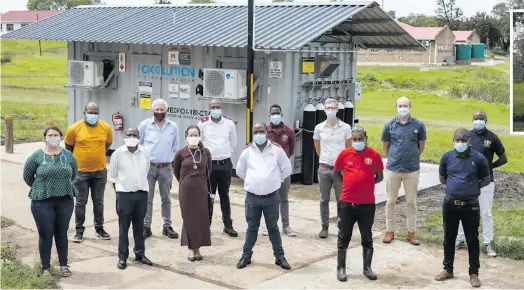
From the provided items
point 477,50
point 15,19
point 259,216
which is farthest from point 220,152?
point 15,19

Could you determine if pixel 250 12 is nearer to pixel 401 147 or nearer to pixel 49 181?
pixel 401 147

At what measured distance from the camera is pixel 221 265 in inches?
344

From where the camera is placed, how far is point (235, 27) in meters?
14.0

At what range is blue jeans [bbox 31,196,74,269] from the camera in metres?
7.92

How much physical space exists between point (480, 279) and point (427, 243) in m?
1.56

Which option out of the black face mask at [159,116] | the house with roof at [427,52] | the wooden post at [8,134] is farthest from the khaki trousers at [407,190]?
the house with roof at [427,52]

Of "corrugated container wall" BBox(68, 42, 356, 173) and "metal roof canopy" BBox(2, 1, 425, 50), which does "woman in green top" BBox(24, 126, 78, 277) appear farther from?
"corrugated container wall" BBox(68, 42, 356, 173)

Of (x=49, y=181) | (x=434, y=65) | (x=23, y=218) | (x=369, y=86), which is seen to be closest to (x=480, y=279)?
(x=49, y=181)

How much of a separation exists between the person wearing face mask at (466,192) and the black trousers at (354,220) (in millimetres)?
852

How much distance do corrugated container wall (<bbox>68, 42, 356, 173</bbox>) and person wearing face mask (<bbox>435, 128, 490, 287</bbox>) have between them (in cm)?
553

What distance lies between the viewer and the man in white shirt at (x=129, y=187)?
8.47 metres

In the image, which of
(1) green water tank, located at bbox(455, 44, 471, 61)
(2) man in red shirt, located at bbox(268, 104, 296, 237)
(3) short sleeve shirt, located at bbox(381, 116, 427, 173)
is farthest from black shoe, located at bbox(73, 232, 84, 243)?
(1) green water tank, located at bbox(455, 44, 471, 61)

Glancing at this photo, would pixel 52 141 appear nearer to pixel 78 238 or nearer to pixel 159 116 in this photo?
pixel 159 116

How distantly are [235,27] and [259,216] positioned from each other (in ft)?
20.3
